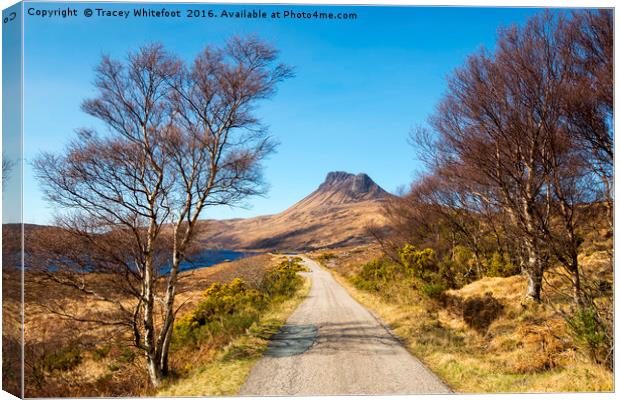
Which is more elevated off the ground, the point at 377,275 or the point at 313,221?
the point at 313,221

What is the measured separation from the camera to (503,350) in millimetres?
5715

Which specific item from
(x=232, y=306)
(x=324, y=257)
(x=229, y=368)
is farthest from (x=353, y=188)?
(x=324, y=257)

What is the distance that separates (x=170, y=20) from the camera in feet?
15.1

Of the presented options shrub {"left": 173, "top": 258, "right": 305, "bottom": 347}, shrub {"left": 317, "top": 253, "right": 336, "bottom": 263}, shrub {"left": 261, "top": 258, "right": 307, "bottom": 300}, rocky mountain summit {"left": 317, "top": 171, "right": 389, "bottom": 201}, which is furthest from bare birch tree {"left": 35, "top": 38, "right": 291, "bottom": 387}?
shrub {"left": 317, "top": 253, "right": 336, "bottom": 263}

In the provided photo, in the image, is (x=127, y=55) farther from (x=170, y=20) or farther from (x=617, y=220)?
(x=617, y=220)

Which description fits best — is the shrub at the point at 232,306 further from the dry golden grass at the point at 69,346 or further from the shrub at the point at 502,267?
the shrub at the point at 502,267

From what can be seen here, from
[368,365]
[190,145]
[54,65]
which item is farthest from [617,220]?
[54,65]

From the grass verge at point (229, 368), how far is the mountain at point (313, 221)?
5.44 ft

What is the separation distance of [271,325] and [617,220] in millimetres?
6025

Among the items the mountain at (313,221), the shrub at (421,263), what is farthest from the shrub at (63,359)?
the shrub at (421,263)

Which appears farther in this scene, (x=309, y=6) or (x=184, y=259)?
(x=184, y=259)

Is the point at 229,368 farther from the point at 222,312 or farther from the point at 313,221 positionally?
the point at 313,221

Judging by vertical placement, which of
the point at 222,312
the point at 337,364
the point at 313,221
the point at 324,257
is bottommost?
the point at 337,364

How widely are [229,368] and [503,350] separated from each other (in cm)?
369
